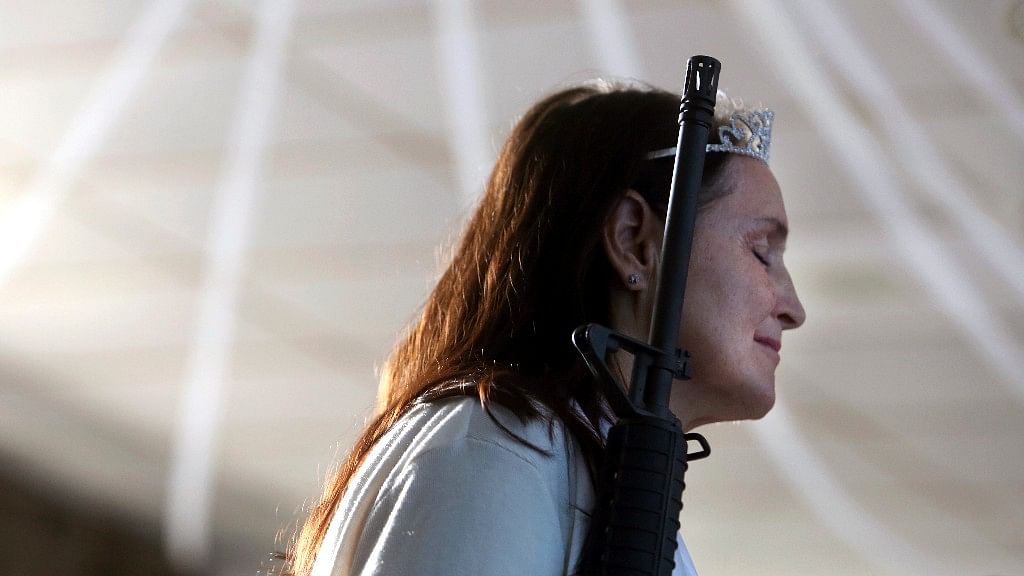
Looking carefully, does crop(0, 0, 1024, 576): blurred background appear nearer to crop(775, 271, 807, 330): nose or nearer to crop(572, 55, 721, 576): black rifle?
Answer: crop(775, 271, 807, 330): nose

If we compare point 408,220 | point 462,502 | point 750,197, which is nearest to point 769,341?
point 750,197

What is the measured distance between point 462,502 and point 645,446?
0.54 feet

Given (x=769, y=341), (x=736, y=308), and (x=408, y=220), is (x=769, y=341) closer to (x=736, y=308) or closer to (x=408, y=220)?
(x=736, y=308)

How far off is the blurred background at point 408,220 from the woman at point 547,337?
777mm

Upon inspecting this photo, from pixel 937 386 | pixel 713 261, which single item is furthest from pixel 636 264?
pixel 937 386

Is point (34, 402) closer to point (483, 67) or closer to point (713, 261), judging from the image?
point (483, 67)

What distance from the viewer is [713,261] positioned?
153 cm

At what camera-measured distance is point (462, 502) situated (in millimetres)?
1103

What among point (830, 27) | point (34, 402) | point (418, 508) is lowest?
point (418, 508)

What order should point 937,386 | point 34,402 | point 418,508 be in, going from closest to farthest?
1. point 418,508
2. point 937,386
3. point 34,402

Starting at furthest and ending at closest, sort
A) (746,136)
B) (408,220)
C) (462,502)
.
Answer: (408,220) < (746,136) < (462,502)

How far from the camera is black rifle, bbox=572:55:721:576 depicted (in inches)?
44.8

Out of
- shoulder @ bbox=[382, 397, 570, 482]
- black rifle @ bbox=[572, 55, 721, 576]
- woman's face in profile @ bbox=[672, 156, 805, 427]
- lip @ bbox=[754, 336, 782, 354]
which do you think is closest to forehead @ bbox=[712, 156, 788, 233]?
woman's face in profile @ bbox=[672, 156, 805, 427]

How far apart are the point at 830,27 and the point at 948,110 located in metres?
0.52
